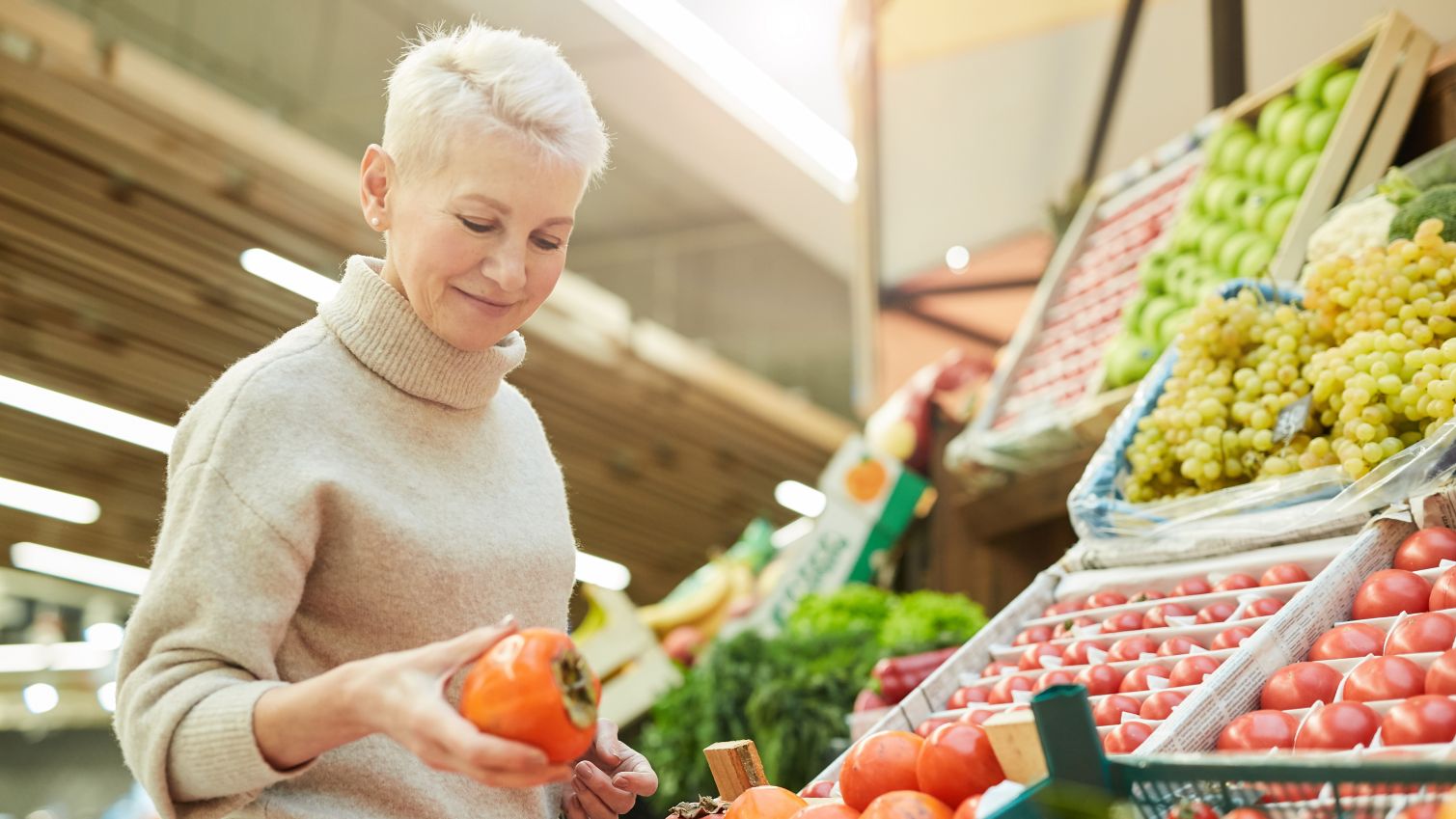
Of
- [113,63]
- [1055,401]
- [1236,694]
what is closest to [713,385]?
[113,63]

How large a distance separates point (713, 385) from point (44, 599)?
30.5ft

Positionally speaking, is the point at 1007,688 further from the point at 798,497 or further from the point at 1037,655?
the point at 798,497

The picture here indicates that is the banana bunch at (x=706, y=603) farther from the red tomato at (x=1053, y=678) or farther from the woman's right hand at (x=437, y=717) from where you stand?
the woman's right hand at (x=437, y=717)

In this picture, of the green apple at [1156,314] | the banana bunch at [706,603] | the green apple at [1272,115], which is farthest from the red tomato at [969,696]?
the banana bunch at [706,603]

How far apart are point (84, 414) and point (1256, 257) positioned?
6.97 meters

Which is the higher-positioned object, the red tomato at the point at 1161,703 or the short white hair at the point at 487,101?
the short white hair at the point at 487,101

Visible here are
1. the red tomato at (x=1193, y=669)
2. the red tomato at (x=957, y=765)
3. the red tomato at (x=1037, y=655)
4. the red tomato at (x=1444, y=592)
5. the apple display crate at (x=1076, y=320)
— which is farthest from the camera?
the apple display crate at (x=1076, y=320)

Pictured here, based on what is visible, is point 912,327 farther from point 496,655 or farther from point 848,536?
point 496,655

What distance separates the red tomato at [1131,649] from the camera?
5.85 feet

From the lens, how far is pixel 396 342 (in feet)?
4.52

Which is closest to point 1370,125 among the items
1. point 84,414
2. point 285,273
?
point 285,273

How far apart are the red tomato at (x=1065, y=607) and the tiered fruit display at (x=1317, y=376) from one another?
0.28 m

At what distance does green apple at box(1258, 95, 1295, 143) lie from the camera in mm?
3166

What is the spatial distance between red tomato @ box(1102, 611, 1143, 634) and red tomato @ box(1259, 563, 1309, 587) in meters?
0.20
